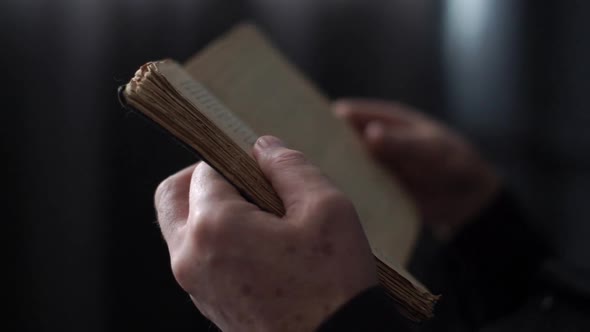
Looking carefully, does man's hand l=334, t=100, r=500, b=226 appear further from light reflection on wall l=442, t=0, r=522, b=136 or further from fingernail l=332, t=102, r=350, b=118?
light reflection on wall l=442, t=0, r=522, b=136

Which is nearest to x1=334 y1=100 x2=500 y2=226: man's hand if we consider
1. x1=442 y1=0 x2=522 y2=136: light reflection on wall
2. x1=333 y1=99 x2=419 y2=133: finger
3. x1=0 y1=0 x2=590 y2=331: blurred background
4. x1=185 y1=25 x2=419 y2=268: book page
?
x1=333 y1=99 x2=419 y2=133: finger

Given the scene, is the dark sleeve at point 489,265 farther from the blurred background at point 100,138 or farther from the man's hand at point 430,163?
the blurred background at point 100,138

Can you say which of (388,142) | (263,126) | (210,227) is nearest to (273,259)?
(210,227)

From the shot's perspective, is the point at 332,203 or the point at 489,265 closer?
the point at 332,203

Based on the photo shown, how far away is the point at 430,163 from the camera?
0.96 meters

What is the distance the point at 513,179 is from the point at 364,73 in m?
0.54

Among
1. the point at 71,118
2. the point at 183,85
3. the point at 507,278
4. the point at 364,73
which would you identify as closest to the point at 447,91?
the point at 364,73

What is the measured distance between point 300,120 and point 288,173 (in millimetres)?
280

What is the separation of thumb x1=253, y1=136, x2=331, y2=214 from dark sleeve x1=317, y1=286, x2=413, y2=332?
3.0 inches

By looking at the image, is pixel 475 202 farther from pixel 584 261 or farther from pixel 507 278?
pixel 584 261

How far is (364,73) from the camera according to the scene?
1396 millimetres

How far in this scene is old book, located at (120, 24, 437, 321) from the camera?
385 millimetres

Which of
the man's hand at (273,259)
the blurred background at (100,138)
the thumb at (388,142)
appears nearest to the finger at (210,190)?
the man's hand at (273,259)

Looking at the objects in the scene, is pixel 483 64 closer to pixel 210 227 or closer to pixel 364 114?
pixel 364 114
